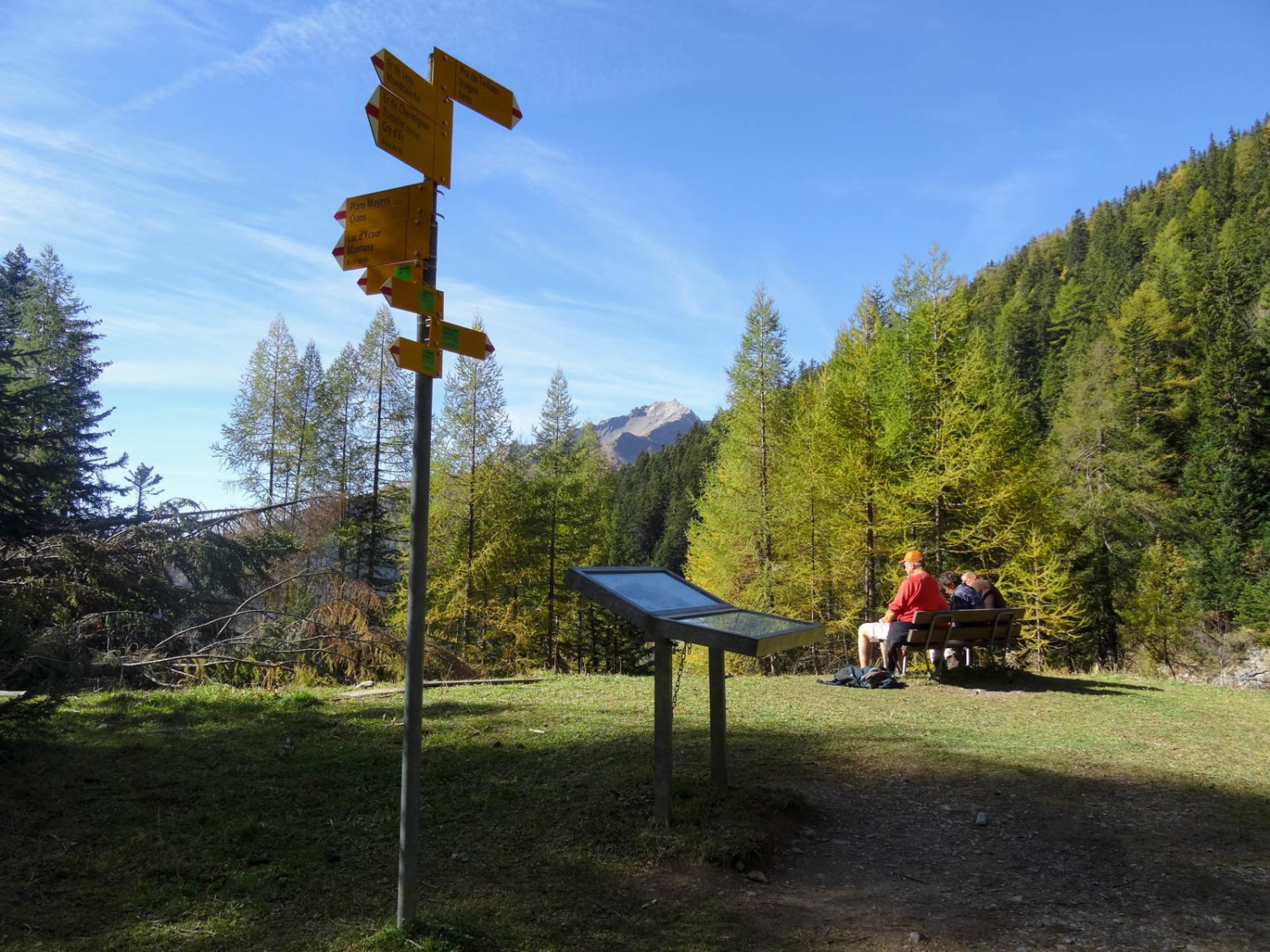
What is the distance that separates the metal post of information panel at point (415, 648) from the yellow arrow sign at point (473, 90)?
1.00 metres

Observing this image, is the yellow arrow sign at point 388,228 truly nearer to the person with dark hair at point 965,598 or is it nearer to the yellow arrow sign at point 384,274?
the yellow arrow sign at point 384,274

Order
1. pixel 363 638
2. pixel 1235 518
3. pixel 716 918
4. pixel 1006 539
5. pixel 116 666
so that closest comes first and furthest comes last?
pixel 716 918, pixel 116 666, pixel 363 638, pixel 1006 539, pixel 1235 518

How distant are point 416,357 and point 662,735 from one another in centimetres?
242

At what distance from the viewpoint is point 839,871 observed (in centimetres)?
387

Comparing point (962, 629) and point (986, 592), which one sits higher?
point (986, 592)

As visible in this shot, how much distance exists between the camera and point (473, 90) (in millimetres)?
3275

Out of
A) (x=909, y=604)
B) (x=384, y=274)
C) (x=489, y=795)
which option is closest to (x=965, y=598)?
(x=909, y=604)

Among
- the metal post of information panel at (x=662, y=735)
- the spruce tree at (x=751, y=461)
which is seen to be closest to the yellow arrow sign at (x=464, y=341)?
the metal post of information panel at (x=662, y=735)

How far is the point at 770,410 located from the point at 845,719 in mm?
16833

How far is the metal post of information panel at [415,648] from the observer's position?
2.84m

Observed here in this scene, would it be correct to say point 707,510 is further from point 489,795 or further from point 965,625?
point 489,795

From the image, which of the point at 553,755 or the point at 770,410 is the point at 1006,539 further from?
the point at 553,755

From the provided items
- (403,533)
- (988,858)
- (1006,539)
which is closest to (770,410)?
(1006,539)

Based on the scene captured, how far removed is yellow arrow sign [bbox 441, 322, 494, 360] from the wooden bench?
6.69m
